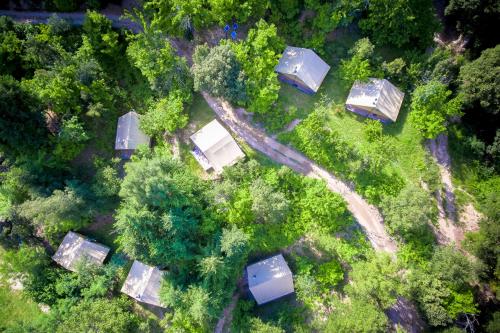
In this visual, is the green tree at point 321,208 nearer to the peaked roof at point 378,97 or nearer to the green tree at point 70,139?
the peaked roof at point 378,97

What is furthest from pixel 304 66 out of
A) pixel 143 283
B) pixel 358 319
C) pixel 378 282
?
pixel 143 283

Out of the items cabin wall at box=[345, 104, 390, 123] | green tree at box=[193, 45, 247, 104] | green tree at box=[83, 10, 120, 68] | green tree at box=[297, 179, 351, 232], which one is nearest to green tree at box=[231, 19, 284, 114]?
green tree at box=[193, 45, 247, 104]

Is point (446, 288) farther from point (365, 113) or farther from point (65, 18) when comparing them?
point (65, 18)

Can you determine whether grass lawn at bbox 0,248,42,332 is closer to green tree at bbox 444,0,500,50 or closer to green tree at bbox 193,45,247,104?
green tree at bbox 193,45,247,104

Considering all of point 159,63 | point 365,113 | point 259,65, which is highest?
point 259,65

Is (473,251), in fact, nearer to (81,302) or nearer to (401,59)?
(401,59)

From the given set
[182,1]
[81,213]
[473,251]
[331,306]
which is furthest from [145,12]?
[473,251]
